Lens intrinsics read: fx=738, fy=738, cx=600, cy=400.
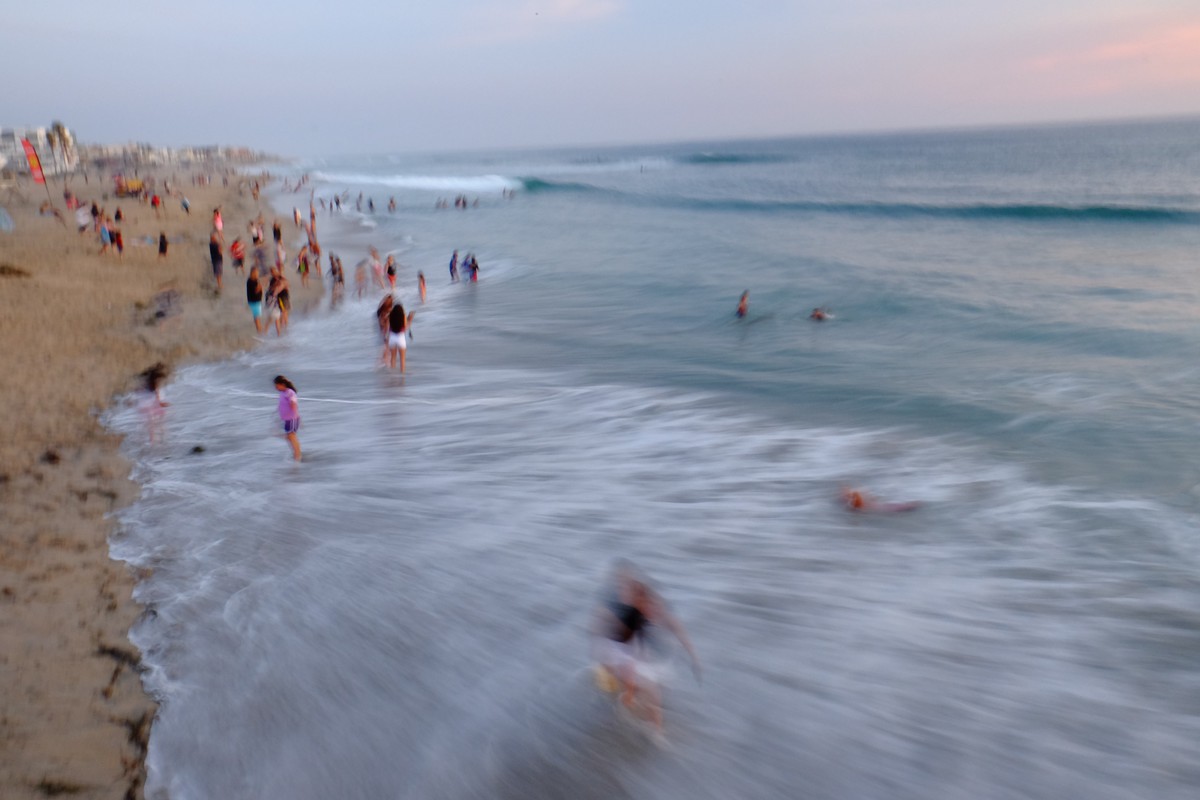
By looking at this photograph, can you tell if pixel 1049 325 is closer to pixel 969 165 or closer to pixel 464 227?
pixel 464 227

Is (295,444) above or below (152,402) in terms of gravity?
below

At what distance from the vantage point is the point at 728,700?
223 inches

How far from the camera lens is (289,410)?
9.31 metres

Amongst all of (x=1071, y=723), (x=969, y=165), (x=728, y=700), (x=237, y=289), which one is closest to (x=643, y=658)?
(x=728, y=700)

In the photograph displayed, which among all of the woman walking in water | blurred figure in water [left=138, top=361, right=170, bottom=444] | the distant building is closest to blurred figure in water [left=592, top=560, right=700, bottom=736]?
the woman walking in water

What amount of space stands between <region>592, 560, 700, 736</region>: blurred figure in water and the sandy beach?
312 centimetres

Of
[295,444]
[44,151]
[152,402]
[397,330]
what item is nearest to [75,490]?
[152,402]

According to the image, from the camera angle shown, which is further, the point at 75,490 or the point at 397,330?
the point at 397,330

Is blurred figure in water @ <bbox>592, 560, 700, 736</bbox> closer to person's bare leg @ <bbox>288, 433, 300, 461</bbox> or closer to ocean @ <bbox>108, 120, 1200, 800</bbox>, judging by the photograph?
ocean @ <bbox>108, 120, 1200, 800</bbox>

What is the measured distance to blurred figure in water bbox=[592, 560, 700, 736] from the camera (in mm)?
5051

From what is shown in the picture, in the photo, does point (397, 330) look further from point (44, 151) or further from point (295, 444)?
point (44, 151)

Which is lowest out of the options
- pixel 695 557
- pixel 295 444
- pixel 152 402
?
pixel 695 557

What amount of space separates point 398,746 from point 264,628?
6.31ft

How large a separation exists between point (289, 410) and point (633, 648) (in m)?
6.08
